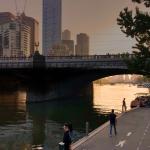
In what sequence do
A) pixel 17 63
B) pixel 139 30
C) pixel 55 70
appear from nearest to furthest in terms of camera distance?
1. pixel 139 30
2. pixel 17 63
3. pixel 55 70

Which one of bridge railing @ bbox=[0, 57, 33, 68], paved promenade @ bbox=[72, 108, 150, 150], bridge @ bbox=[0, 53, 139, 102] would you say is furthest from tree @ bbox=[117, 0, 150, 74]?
bridge railing @ bbox=[0, 57, 33, 68]

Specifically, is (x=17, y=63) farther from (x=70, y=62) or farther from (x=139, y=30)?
(x=139, y=30)

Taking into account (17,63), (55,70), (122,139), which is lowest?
(122,139)

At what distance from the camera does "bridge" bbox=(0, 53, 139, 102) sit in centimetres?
10238

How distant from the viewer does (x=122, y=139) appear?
132 ft

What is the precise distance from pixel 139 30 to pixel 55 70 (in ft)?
261

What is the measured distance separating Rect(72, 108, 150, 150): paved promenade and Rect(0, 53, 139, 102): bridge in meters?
45.1

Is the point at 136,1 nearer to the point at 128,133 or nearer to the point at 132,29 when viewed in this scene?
the point at 132,29

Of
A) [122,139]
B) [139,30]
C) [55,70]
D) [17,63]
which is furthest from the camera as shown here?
[55,70]

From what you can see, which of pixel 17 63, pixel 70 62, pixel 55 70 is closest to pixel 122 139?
pixel 70 62

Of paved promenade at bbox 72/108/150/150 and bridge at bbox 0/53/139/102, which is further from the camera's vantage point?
bridge at bbox 0/53/139/102

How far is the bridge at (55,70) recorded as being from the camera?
336 ft

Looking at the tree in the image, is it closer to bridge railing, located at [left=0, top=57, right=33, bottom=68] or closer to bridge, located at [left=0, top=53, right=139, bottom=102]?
bridge, located at [left=0, top=53, right=139, bottom=102]

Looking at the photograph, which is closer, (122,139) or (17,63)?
(122,139)
